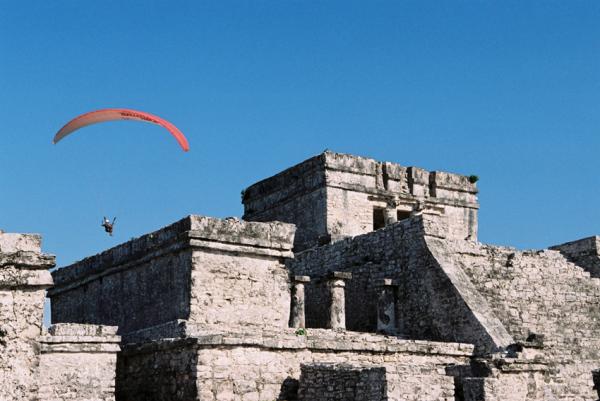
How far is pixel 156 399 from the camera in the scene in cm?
1416

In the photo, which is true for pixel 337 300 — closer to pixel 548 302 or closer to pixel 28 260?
pixel 548 302

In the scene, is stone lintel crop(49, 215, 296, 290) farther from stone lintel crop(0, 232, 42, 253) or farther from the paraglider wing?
stone lintel crop(0, 232, 42, 253)

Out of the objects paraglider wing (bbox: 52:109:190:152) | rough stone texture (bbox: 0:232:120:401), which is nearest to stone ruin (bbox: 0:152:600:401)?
rough stone texture (bbox: 0:232:120:401)

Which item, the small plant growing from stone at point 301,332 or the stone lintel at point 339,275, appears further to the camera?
the stone lintel at point 339,275

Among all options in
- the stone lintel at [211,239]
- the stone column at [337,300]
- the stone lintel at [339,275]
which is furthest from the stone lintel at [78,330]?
the stone lintel at [339,275]

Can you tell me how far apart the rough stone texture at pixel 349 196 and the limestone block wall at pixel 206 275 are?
20.8 feet

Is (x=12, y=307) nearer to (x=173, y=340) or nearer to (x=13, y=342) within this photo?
(x=13, y=342)

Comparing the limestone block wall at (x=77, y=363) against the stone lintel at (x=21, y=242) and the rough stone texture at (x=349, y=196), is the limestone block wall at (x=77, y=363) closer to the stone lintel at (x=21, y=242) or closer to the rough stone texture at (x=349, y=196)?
the stone lintel at (x=21, y=242)

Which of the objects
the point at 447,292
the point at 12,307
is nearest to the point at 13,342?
the point at 12,307

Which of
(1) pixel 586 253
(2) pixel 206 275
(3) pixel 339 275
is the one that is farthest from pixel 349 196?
(2) pixel 206 275

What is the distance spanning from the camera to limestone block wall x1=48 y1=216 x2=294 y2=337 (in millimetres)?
15578

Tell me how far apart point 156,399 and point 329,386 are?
2.81 metres

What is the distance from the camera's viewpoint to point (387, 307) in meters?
18.5

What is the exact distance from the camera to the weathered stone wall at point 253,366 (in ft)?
42.1
